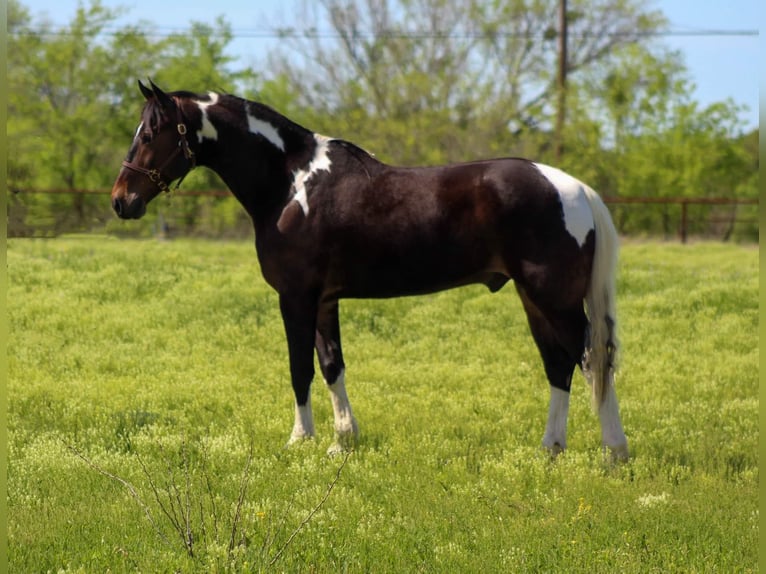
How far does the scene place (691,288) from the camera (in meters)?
13.7

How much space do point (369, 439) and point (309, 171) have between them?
2.16 metres

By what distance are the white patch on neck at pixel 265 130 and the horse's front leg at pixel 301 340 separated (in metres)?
1.19

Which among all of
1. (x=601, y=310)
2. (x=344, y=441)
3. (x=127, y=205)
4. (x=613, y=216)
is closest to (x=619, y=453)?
(x=601, y=310)

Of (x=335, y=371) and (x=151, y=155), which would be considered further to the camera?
(x=335, y=371)

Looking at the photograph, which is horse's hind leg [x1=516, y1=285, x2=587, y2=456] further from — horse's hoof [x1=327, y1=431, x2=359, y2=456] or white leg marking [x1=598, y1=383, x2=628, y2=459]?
horse's hoof [x1=327, y1=431, x2=359, y2=456]

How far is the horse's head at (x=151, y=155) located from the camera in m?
6.31

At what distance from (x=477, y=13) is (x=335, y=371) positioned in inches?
1089

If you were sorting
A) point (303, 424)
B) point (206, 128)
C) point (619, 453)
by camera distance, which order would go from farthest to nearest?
point (303, 424) → point (206, 128) → point (619, 453)

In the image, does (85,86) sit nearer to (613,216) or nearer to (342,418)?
(613,216)

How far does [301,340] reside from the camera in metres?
6.48

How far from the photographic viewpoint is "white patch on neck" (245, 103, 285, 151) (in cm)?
661

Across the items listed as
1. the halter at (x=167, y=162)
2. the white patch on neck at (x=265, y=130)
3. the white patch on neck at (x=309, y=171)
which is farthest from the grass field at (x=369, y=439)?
the white patch on neck at (x=265, y=130)

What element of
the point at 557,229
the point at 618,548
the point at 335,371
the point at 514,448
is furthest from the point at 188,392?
the point at 618,548

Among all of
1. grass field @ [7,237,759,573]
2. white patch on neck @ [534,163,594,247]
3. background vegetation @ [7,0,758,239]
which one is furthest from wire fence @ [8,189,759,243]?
white patch on neck @ [534,163,594,247]
